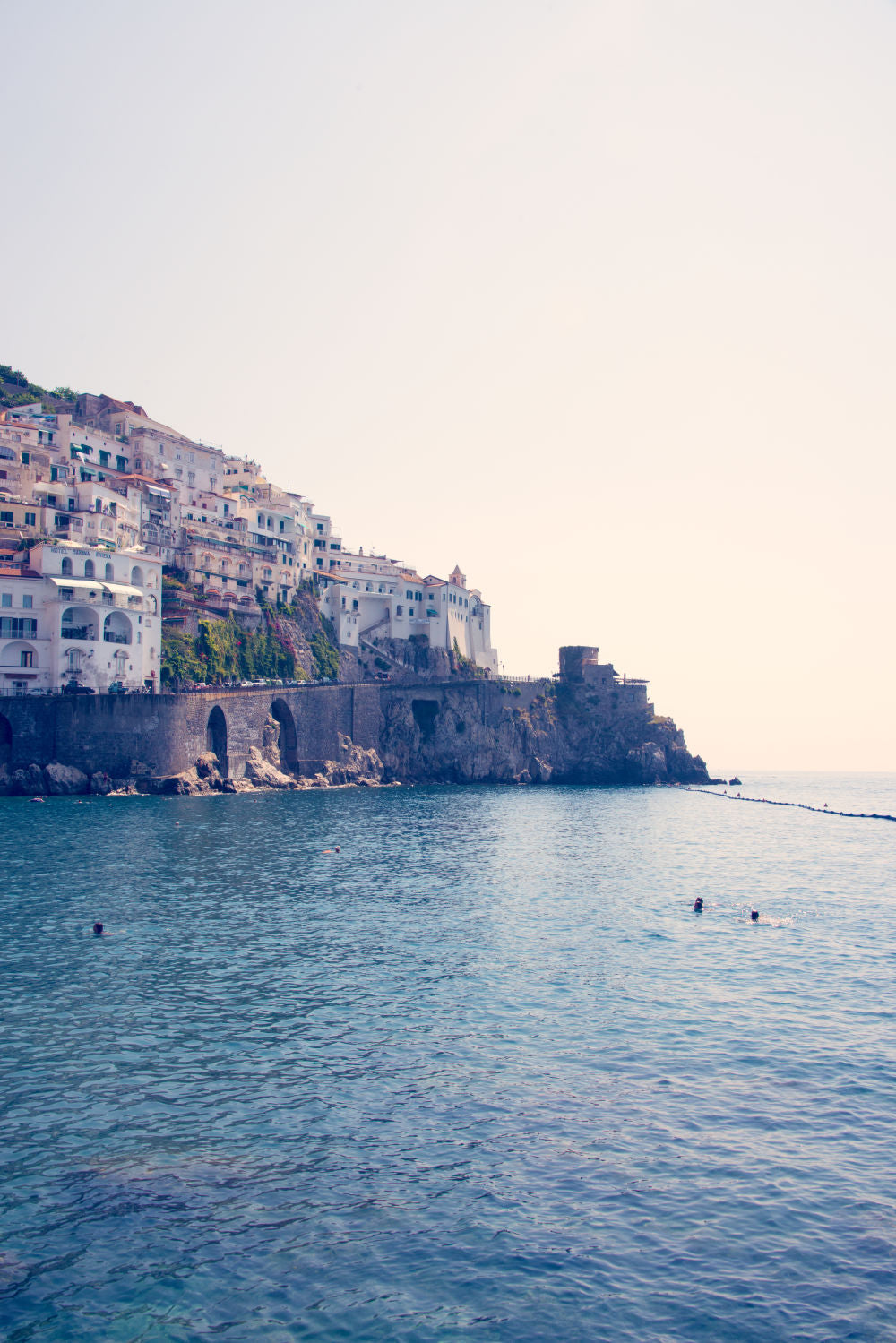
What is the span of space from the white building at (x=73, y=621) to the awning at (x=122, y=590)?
8cm

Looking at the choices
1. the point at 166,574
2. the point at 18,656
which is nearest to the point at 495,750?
the point at 166,574

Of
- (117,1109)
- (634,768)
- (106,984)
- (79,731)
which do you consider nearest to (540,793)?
(634,768)

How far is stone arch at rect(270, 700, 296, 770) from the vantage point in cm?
10119

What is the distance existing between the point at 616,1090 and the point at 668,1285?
667 cm

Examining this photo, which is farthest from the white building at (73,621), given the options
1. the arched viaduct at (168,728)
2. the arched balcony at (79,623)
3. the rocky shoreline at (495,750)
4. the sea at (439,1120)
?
the sea at (439,1120)

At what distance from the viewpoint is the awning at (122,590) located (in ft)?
277

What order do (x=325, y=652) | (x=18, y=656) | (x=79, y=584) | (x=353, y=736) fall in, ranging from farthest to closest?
1. (x=325, y=652)
2. (x=353, y=736)
3. (x=79, y=584)
4. (x=18, y=656)

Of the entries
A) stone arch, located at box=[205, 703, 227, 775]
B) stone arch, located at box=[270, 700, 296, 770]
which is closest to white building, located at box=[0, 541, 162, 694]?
stone arch, located at box=[205, 703, 227, 775]

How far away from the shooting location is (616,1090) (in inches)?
806

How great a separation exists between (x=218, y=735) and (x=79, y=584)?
1939 centimetres

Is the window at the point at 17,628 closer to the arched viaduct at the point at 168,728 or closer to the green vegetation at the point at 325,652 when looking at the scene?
the arched viaduct at the point at 168,728

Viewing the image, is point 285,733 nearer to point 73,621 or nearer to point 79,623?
point 79,623

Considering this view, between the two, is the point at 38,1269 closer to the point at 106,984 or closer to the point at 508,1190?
the point at 508,1190

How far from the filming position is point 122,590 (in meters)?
85.4
